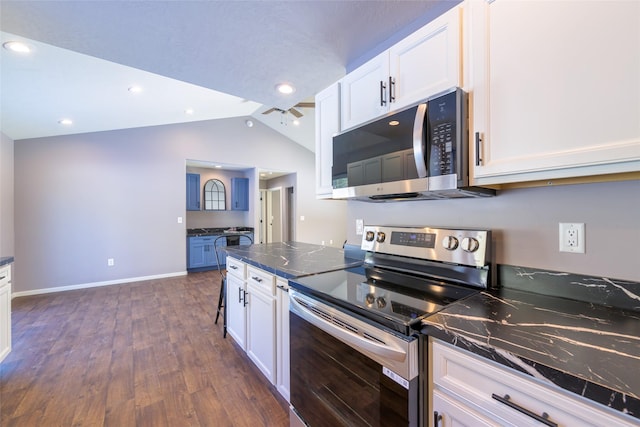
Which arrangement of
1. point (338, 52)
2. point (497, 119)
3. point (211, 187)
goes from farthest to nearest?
point (211, 187), point (338, 52), point (497, 119)

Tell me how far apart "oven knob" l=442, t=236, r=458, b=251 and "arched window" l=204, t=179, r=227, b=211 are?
575 cm

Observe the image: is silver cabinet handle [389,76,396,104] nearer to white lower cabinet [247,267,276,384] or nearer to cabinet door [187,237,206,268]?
white lower cabinet [247,267,276,384]

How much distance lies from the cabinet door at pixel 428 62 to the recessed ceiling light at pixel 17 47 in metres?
2.72

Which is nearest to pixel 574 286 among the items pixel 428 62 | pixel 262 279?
pixel 428 62

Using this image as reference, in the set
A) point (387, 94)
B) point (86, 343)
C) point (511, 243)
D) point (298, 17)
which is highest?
point (298, 17)

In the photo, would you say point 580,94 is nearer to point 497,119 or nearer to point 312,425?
point 497,119

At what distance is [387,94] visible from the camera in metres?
1.43

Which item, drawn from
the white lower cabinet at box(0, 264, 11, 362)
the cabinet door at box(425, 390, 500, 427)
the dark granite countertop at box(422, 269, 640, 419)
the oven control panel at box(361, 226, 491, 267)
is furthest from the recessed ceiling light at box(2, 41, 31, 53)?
the cabinet door at box(425, 390, 500, 427)

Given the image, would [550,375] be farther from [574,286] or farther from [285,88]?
[285,88]

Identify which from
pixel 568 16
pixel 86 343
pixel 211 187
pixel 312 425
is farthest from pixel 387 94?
pixel 211 187

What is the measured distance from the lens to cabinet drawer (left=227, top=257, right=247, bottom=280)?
212 cm

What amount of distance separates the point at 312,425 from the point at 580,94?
1.72 m

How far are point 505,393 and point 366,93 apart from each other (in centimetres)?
147

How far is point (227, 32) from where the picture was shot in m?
1.58
